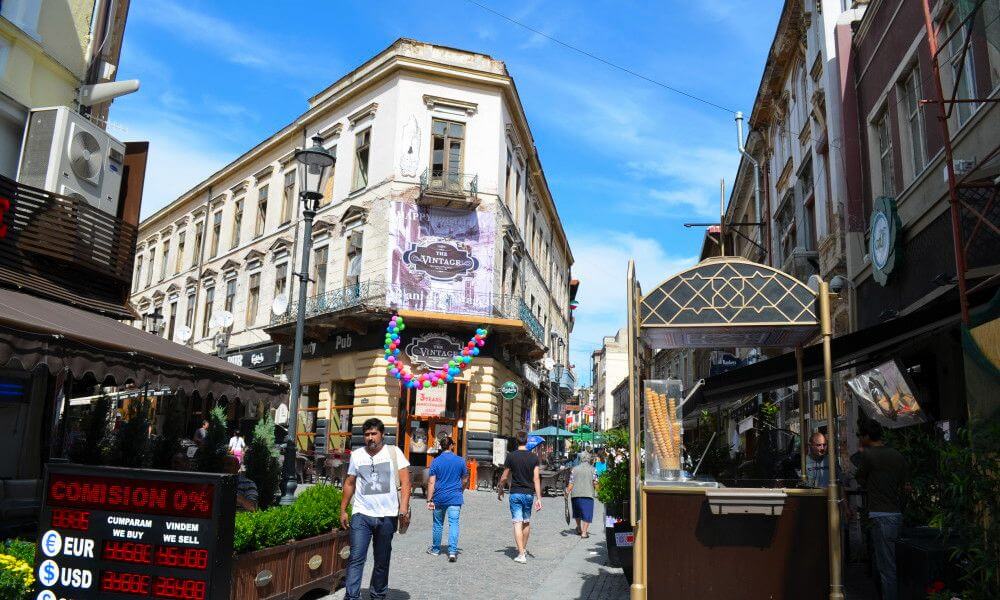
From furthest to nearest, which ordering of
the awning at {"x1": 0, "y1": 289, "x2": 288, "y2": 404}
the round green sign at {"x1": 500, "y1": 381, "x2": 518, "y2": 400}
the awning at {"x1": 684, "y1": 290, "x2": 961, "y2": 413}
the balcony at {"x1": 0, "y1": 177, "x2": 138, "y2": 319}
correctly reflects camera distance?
the round green sign at {"x1": 500, "y1": 381, "x2": 518, "y2": 400}, the balcony at {"x1": 0, "y1": 177, "x2": 138, "y2": 319}, the awning at {"x1": 684, "y1": 290, "x2": 961, "y2": 413}, the awning at {"x1": 0, "y1": 289, "x2": 288, "y2": 404}

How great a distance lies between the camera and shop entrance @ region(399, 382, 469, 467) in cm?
2242

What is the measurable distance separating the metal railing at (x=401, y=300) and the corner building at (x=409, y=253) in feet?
0.15

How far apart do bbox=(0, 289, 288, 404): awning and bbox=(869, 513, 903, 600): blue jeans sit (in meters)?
7.46

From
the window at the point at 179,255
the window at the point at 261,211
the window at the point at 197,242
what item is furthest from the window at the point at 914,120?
the window at the point at 179,255

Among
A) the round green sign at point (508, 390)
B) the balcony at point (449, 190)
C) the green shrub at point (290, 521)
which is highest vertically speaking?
the balcony at point (449, 190)

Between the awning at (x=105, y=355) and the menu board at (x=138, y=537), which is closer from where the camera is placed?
the menu board at (x=138, y=537)

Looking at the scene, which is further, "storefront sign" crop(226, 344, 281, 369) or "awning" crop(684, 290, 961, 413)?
"storefront sign" crop(226, 344, 281, 369)

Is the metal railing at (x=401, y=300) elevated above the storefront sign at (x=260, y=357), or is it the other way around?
the metal railing at (x=401, y=300)

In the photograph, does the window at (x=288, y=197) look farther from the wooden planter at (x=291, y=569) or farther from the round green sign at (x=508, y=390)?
the wooden planter at (x=291, y=569)

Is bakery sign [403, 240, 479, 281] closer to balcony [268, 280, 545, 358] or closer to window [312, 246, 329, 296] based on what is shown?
balcony [268, 280, 545, 358]

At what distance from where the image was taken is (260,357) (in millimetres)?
28891

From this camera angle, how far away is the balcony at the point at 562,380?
38.0 m

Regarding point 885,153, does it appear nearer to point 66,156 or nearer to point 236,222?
point 66,156

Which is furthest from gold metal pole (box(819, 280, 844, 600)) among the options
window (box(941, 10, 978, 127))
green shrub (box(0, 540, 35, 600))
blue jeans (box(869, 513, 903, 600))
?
green shrub (box(0, 540, 35, 600))
